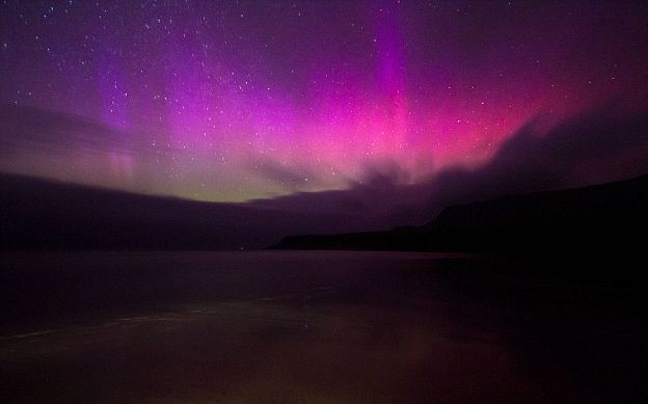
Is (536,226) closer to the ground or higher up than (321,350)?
higher up

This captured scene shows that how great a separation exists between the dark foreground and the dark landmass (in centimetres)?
4310

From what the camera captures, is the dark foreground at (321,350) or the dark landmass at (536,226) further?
the dark landmass at (536,226)

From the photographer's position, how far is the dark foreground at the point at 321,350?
5203mm

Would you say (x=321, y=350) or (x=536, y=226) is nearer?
(x=321, y=350)

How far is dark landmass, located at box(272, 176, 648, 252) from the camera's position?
67125mm

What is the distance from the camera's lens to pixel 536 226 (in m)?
102

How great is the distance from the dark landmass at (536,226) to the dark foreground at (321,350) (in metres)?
43.1

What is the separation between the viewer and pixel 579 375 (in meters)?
6.02

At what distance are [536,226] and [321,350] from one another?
10779 centimetres

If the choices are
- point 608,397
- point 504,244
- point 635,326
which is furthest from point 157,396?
point 504,244

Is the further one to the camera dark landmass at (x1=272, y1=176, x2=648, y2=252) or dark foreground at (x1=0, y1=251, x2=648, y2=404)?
dark landmass at (x1=272, y1=176, x2=648, y2=252)

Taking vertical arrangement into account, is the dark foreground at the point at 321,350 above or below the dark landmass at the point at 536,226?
below

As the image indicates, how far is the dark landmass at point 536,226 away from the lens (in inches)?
2643

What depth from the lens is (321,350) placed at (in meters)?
7.21
